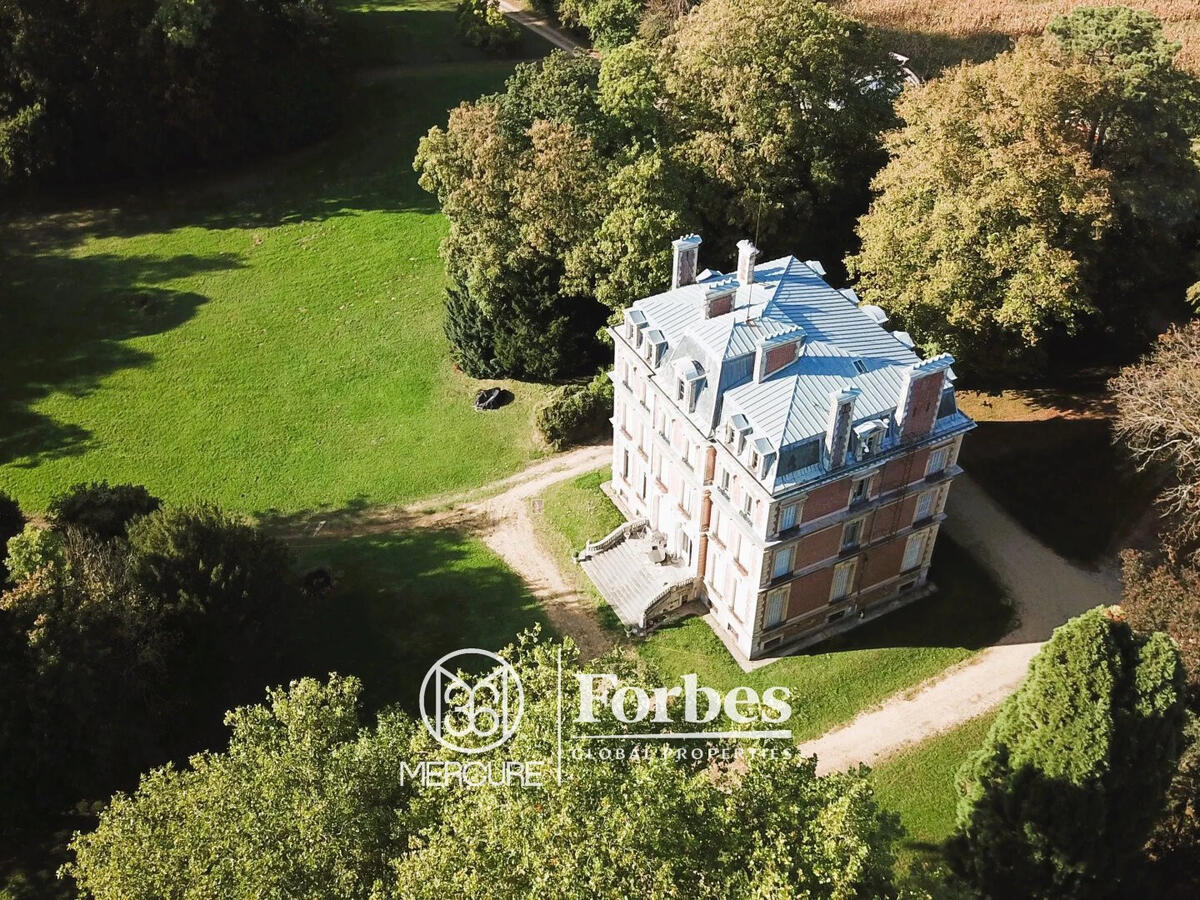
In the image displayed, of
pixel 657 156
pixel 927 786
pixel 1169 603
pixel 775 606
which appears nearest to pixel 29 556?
pixel 775 606

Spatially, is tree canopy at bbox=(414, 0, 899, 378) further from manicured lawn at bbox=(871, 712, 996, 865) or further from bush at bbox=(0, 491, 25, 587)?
bush at bbox=(0, 491, 25, 587)

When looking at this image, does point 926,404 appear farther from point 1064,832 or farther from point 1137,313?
point 1137,313

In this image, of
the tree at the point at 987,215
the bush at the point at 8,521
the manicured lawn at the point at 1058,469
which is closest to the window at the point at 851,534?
the tree at the point at 987,215

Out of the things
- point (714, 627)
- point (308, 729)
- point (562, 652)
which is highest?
point (562, 652)

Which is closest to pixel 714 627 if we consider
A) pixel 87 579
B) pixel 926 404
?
pixel 926 404

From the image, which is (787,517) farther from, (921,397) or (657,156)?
(657,156)

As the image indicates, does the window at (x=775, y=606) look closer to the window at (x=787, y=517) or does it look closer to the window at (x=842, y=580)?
the window at (x=842, y=580)
